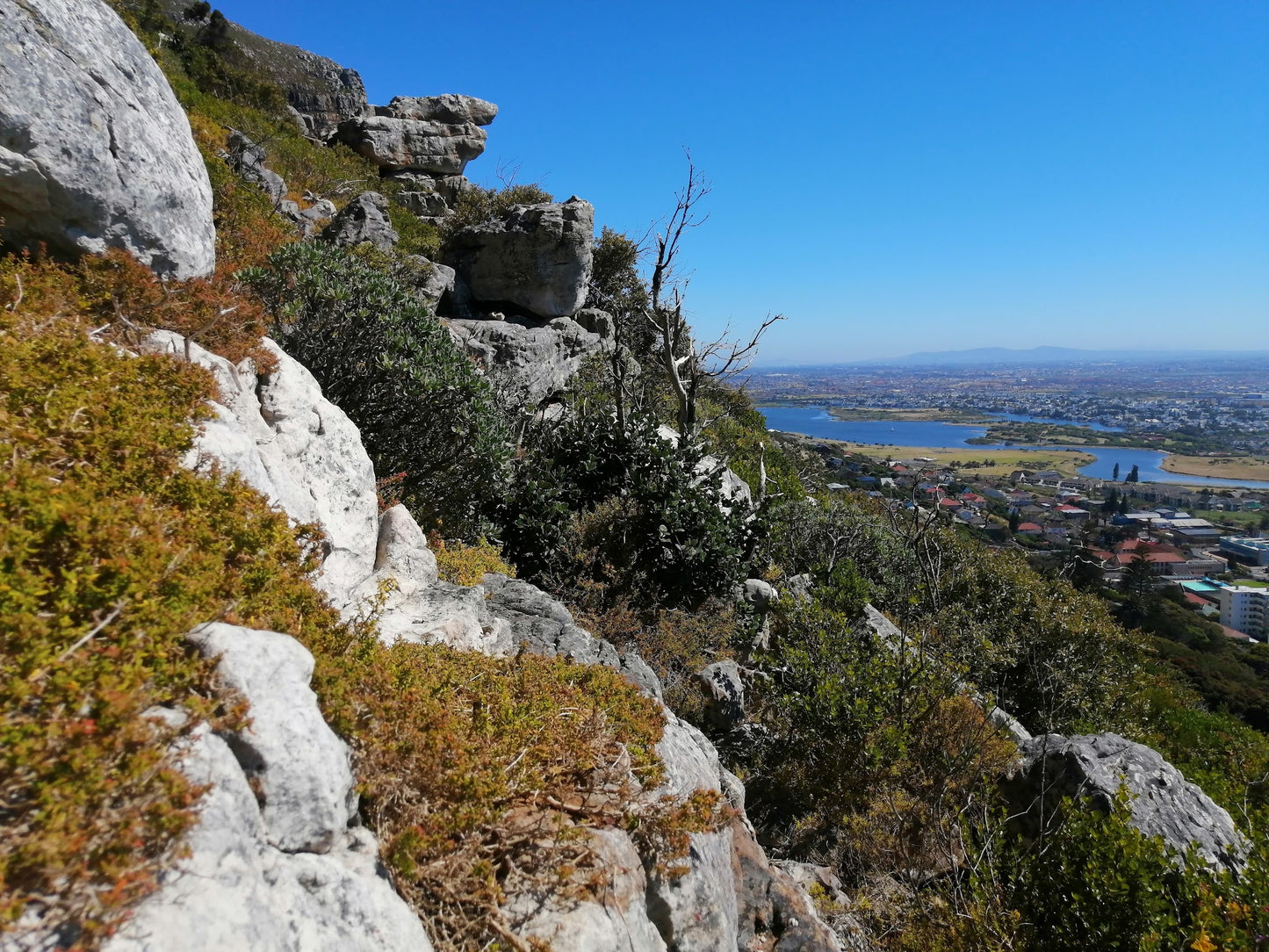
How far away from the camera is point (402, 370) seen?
6.74m

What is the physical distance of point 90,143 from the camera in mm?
4109

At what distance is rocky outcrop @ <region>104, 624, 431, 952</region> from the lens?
5.70ft

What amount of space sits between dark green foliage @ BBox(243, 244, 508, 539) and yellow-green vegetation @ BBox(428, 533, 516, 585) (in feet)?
1.15

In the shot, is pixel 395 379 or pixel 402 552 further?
pixel 395 379

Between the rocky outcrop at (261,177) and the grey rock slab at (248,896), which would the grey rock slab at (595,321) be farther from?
the grey rock slab at (248,896)

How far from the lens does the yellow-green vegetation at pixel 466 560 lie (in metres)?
5.64

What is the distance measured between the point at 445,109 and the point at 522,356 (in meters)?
16.2

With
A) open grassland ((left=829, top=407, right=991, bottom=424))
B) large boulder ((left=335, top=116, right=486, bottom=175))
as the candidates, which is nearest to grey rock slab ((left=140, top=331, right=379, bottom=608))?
large boulder ((left=335, top=116, right=486, bottom=175))

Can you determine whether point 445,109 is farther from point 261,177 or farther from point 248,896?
point 248,896

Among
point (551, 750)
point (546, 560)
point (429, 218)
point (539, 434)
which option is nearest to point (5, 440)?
point (551, 750)

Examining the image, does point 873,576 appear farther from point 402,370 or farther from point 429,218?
point 429,218

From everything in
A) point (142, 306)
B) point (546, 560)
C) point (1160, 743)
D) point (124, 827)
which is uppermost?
point (142, 306)

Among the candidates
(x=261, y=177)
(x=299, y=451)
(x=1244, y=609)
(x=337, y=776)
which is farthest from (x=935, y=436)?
(x=337, y=776)

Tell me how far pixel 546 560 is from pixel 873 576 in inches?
278
